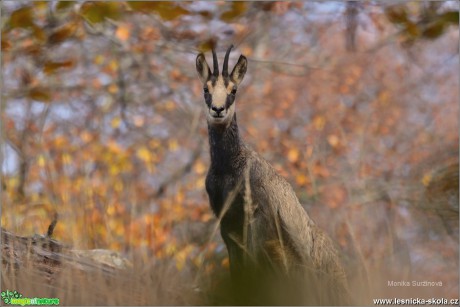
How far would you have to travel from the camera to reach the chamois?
25.6 ft

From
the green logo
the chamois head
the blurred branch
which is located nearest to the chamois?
the chamois head

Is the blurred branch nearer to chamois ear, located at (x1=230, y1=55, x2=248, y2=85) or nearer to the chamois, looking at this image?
chamois ear, located at (x1=230, y1=55, x2=248, y2=85)

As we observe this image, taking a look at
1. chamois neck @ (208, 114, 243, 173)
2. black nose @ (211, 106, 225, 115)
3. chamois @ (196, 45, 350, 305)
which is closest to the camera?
chamois @ (196, 45, 350, 305)

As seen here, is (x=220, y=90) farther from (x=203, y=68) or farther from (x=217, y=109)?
(x=203, y=68)

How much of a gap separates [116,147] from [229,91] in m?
11.7

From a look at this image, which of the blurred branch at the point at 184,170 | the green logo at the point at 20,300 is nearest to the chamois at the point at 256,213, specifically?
the green logo at the point at 20,300

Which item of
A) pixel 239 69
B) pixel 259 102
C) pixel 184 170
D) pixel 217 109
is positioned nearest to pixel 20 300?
pixel 217 109

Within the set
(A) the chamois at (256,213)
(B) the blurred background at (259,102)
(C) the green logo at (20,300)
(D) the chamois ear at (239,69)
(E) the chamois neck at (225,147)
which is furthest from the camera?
(B) the blurred background at (259,102)

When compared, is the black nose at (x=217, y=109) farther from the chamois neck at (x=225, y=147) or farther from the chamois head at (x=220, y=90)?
the chamois neck at (x=225, y=147)

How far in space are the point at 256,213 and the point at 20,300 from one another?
3.05m

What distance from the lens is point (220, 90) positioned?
27.6 ft

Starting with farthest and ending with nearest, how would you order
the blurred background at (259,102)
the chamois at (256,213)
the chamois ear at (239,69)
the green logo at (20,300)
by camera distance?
the blurred background at (259,102)
the chamois ear at (239,69)
the chamois at (256,213)
the green logo at (20,300)

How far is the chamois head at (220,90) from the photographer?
8.25m

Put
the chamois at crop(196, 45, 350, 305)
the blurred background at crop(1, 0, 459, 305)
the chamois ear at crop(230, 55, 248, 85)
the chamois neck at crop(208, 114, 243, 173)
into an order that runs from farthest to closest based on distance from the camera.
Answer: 1. the blurred background at crop(1, 0, 459, 305)
2. the chamois ear at crop(230, 55, 248, 85)
3. the chamois neck at crop(208, 114, 243, 173)
4. the chamois at crop(196, 45, 350, 305)
